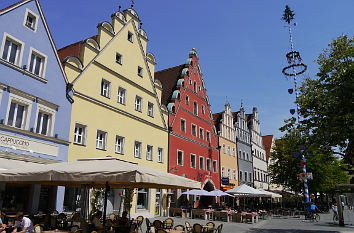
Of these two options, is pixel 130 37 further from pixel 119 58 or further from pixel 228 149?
pixel 228 149

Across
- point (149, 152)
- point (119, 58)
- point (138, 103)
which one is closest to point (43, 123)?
point (119, 58)

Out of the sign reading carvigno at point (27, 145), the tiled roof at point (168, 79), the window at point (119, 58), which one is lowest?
the sign reading carvigno at point (27, 145)

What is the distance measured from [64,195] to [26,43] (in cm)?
799

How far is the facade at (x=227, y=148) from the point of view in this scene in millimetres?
34562

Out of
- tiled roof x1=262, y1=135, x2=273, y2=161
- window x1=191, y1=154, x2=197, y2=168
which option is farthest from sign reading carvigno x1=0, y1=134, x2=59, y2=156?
tiled roof x1=262, y1=135, x2=273, y2=161

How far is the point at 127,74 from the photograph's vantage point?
2166cm

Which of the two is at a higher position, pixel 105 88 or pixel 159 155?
pixel 105 88

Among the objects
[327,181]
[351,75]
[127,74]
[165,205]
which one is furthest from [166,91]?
[327,181]

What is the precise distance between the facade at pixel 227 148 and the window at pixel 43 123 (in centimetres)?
2263

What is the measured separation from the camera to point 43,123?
49.1 ft

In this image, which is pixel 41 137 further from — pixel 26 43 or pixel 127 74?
pixel 127 74

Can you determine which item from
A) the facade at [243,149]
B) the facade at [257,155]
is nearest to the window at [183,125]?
the facade at [243,149]

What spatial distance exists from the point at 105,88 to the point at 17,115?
6.87 m

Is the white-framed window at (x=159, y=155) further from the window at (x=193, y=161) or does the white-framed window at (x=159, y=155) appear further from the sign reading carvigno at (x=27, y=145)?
the sign reading carvigno at (x=27, y=145)
